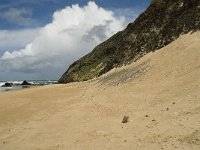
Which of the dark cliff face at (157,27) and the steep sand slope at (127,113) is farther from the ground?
the dark cliff face at (157,27)

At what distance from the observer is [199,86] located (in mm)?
18781

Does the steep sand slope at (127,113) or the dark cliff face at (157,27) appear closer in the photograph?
the steep sand slope at (127,113)

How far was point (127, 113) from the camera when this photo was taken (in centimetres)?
1884

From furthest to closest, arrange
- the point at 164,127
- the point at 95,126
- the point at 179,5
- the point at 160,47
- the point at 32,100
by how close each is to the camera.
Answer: the point at 179,5, the point at 160,47, the point at 32,100, the point at 95,126, the point at 164,127

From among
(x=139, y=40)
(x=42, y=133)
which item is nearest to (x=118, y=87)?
(x=42, y=133)

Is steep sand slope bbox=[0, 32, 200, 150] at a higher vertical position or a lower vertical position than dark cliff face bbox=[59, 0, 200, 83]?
lower

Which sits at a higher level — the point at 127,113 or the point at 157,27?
the point at 157,27

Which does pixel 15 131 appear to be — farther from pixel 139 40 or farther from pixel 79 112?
pixel 139 40

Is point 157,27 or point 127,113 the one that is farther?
point 157,27

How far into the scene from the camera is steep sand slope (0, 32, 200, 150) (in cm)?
1401

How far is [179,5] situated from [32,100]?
19.9 meters

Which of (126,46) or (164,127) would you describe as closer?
(164,127)

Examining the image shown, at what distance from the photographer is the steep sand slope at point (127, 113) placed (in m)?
14.0

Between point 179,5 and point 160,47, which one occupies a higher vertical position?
point 179,5
